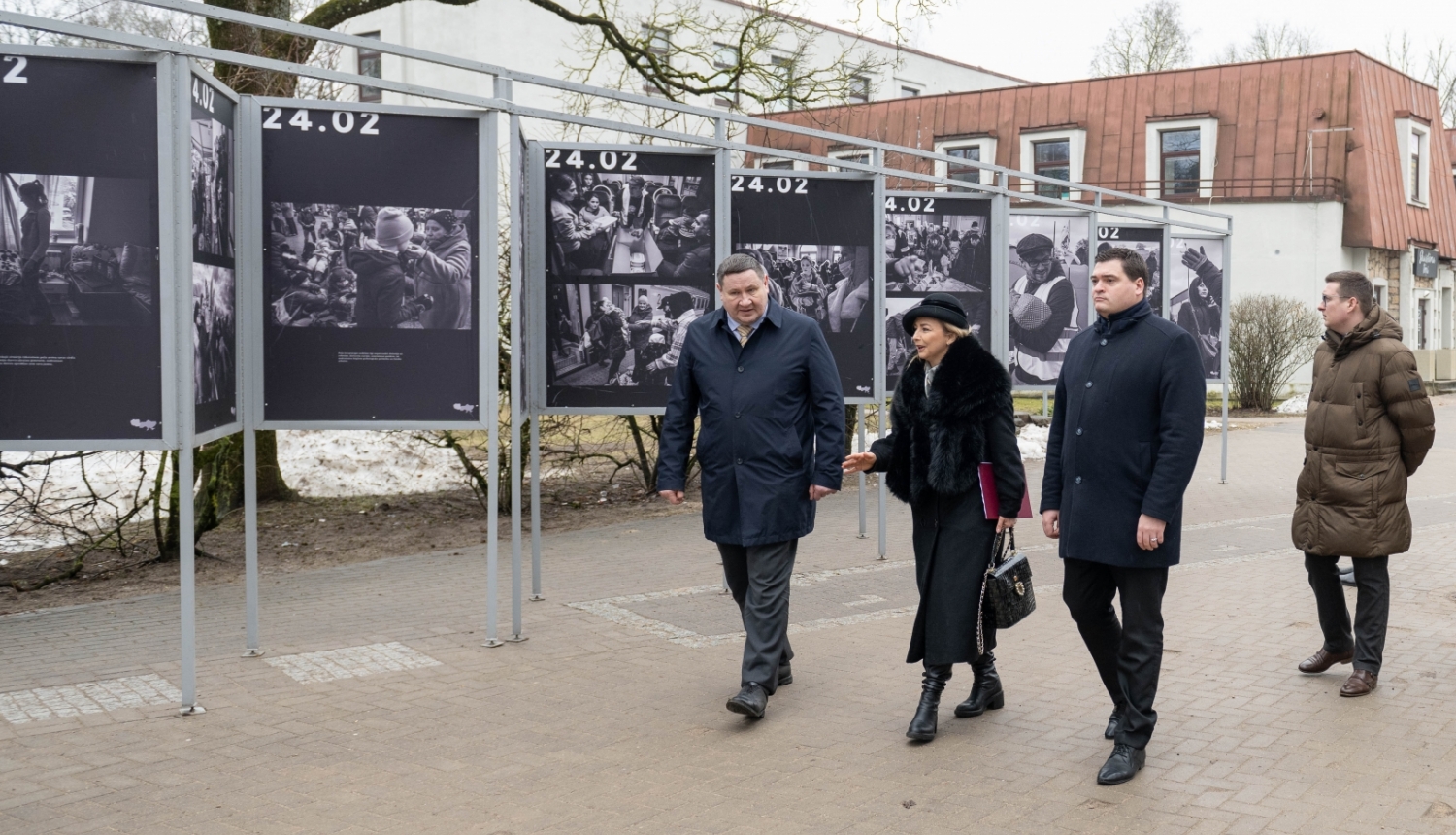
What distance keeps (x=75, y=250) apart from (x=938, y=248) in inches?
273

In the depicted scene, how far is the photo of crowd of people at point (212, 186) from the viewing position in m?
5.80

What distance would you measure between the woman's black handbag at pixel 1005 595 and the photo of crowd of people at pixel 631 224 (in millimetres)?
3455

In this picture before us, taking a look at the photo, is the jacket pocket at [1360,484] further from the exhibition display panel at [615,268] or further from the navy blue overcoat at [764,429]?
the exhibition display panel at [615,268]

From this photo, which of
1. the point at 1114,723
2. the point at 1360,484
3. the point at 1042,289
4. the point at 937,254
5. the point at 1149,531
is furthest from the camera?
the point at 1042,289

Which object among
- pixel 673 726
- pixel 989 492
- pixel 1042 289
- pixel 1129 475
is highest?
pixel 1042 289

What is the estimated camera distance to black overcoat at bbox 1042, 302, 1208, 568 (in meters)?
4.82

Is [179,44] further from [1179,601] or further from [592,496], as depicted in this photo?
[592,496]

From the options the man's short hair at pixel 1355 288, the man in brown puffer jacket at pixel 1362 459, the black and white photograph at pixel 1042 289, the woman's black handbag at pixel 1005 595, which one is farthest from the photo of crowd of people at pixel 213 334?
the black and white photograph at pixel 1042 289

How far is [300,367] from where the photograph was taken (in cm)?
671

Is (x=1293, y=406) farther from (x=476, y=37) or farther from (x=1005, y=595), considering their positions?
(x=1005, y=595)

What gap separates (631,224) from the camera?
26.9 ft

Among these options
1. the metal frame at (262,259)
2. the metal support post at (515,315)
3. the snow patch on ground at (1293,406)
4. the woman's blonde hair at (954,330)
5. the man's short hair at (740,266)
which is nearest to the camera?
the woman's blonde hair at (954,330)

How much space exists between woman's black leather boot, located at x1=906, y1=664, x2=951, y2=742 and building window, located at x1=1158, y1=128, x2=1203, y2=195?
29209mm

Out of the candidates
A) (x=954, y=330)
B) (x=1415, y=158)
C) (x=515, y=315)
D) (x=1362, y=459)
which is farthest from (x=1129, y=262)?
(x=1415, y=158)
